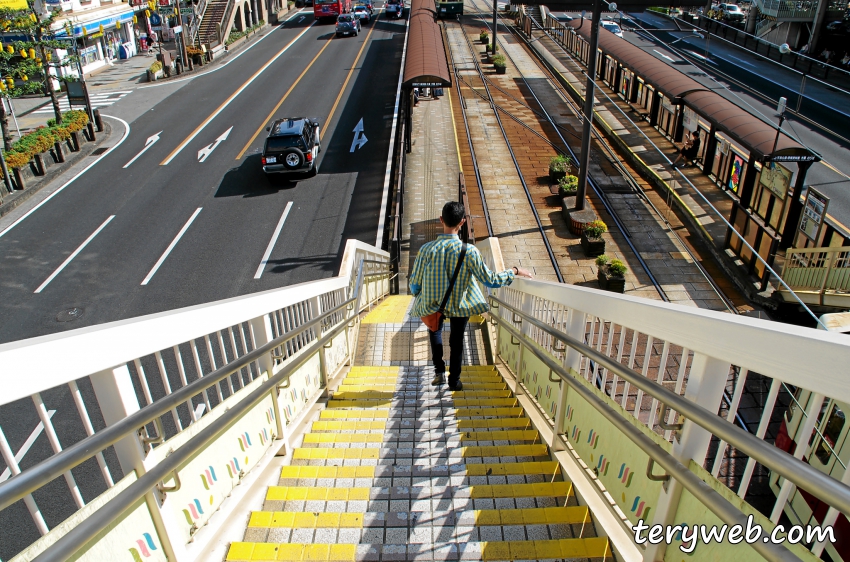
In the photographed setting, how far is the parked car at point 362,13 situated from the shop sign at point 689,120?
1112 inches

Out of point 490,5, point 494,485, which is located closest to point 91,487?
point 494,485

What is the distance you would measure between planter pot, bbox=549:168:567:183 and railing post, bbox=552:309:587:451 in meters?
15.2

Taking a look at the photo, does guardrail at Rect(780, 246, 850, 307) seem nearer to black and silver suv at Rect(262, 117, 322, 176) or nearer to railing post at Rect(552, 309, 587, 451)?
railing post at Rect(552, 309, 587, 451)

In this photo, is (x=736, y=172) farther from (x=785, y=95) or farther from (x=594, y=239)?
(x=785, y=95)

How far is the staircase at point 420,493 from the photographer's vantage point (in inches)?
108

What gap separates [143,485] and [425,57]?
21818 mm

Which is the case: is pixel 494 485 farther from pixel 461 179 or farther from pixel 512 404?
pixel 461 179

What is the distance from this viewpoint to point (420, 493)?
10.9 ft

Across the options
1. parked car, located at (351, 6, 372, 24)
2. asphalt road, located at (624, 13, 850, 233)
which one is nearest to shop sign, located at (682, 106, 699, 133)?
asphalt road, located at (624, 13, 850, 233)

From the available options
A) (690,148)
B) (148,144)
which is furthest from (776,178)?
(148,144)

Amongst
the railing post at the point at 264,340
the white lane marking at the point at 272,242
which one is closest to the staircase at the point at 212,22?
the white lane marking at the point at 272,242

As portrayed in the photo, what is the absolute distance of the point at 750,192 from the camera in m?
14.5

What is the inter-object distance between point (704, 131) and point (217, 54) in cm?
2809

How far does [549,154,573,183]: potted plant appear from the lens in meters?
18.3
